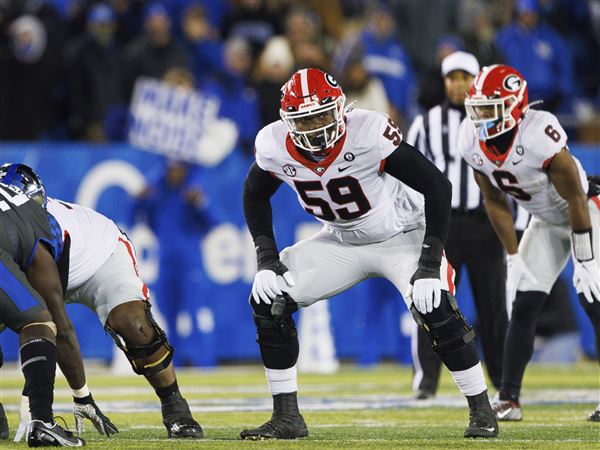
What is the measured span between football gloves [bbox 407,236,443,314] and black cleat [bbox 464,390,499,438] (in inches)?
17.9

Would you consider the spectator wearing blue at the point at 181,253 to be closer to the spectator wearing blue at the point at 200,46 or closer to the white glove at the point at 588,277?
the spectator wearing blue at the point at 200,46

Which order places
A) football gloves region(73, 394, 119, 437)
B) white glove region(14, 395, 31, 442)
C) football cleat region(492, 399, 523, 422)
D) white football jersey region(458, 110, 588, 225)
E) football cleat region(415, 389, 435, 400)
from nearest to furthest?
white glove region(14, 395, 31, 442) < football gloves region(73, 394, 119, 437) < white football jersey region(458, 110, 588, 225) < football cleat region(492, 399, 523, 422) < football cleat region(415, 389, 435, 400)

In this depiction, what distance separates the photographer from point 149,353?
18.2ft

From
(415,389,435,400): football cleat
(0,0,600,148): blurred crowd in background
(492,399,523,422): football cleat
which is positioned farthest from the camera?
(0,0,600,148): blurred crowd in background

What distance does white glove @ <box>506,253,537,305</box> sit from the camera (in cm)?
649

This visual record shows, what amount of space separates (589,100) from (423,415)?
7795mm

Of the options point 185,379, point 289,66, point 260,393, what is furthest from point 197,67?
point 260,393

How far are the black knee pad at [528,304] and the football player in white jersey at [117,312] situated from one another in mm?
1887

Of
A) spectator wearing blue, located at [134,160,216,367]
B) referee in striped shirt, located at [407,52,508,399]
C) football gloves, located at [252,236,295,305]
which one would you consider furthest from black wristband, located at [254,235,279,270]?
spectator wearing blue, located at [134,160,216,367]

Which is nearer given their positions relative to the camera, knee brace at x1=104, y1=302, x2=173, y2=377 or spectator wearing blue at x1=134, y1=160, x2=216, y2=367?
knee brace at x1=104, y1=302, x2=173, y2=377

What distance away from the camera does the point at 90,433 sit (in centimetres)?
573

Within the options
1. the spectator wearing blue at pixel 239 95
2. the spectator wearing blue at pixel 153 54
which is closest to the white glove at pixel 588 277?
the spectator wearing blue at pixel 239 95

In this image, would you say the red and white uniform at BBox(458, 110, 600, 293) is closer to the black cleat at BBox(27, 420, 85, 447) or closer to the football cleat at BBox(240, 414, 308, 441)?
the football cleat at BBox(240, 414, 308, 441)

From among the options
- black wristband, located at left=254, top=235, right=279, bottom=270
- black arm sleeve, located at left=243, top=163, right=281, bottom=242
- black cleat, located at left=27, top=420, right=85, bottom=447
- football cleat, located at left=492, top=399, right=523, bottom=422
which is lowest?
football cleat, located at left=492, top=399, right=523, bottom=422
